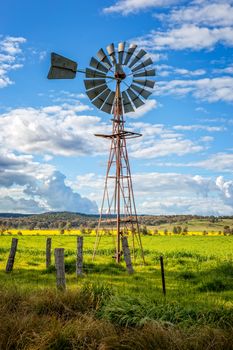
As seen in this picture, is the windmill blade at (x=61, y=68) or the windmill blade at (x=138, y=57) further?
the windmill blade at (x=138, y=57)

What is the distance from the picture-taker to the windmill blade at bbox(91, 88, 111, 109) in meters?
21.4

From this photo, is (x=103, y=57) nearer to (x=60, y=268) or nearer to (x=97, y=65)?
(x=97, y=65)

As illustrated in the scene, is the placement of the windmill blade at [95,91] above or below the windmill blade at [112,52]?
below

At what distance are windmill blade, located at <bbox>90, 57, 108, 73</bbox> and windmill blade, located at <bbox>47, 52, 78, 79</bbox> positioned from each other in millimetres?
1681

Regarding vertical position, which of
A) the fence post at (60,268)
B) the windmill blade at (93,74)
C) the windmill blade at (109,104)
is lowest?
the fence post at (60,268)

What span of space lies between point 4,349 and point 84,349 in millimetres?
1266

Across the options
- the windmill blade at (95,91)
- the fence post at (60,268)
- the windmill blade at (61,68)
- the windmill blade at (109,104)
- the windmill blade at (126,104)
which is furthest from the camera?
the windmill blade at (126,104)

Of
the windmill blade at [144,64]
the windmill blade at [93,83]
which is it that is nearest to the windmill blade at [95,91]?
the windmill blade at [93,83]

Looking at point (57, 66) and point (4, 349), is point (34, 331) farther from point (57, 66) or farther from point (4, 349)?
point (57, 66)

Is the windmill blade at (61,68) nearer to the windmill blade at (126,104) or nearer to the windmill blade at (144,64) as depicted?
the windmill blade at (126,104)

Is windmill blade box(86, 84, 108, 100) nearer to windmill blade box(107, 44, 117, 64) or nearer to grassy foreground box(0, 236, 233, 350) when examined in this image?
windmill blade box(107, 44, 117, 64)

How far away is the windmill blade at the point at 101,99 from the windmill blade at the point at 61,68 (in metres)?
2.41

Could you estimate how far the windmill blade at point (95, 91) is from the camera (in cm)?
2100

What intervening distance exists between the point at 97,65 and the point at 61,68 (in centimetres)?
269
